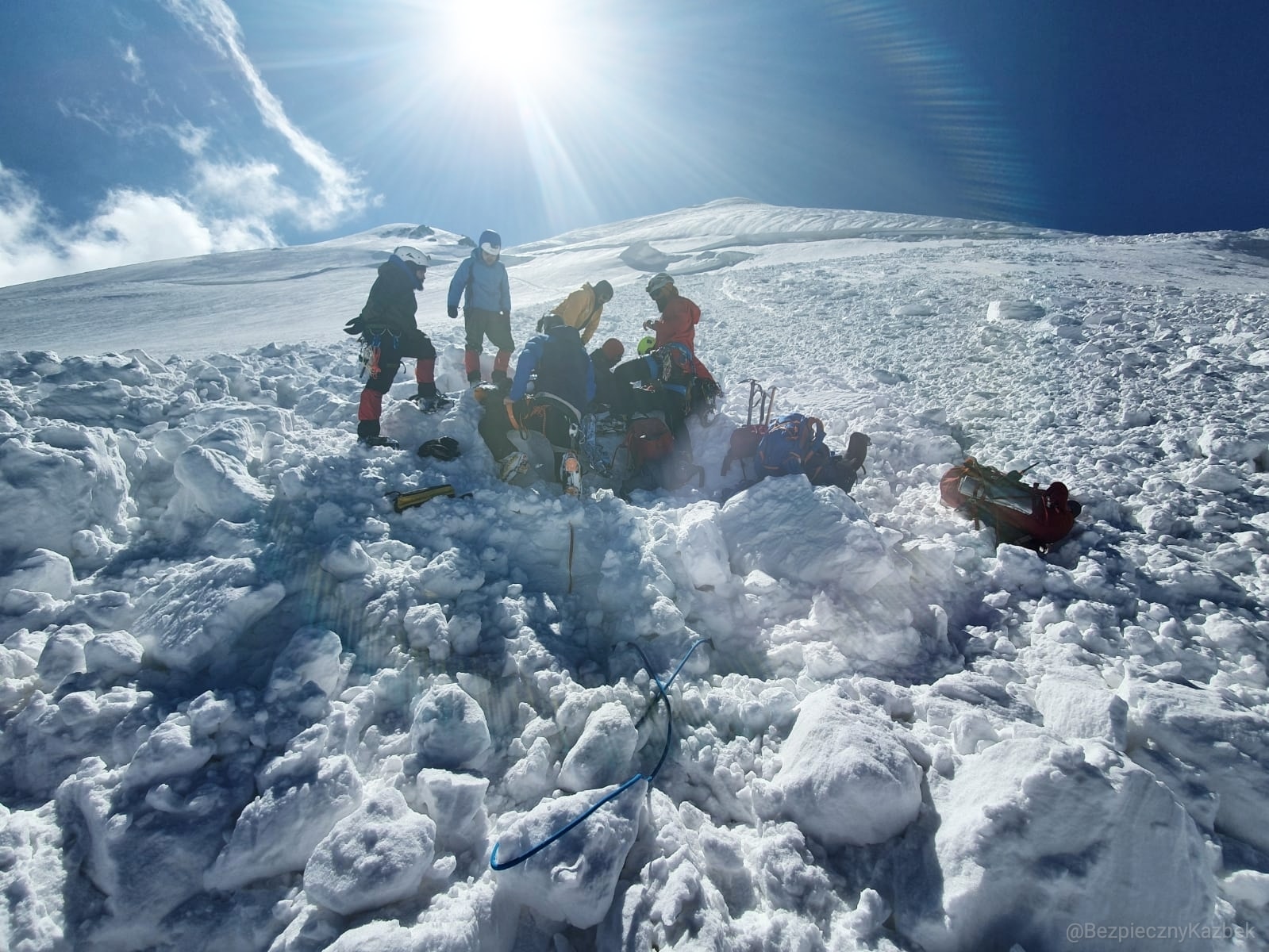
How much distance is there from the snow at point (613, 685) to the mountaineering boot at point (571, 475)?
0.19 meters

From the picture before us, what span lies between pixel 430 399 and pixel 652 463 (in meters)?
2.17

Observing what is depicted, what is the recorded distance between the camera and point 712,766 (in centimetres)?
251

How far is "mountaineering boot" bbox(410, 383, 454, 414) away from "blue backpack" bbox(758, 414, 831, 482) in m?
2.96

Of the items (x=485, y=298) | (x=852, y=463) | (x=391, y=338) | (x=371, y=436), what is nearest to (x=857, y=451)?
(x=852, y=463)

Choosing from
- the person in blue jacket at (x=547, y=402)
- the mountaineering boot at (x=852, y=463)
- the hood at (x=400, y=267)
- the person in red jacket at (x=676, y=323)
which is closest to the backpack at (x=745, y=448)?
the mountaineering boot at (x=852, y=463)

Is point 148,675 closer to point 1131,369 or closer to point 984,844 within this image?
point 984,844

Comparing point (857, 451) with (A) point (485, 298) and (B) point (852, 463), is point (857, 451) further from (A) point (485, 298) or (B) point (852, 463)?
(A) point (485, 298)

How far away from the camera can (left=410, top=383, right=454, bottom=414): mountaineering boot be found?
16.5 feet

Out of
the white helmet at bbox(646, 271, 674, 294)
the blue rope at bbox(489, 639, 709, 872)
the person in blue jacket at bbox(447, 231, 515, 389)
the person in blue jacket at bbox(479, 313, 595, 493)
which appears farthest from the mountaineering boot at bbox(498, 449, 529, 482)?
the white helmet at bbox(646, 271, 674, 294)

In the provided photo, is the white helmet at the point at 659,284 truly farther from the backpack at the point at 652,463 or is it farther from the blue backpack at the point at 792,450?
the blue backpack at the point at 792,450

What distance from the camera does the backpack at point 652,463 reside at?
5.12 meters

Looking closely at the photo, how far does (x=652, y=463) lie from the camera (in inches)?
204

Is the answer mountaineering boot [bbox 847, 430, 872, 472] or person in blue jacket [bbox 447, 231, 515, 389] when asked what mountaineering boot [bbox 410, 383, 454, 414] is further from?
mountaineering boot [bbox 847, 430, 872, 472]

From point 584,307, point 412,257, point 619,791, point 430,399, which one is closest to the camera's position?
point 619,791
